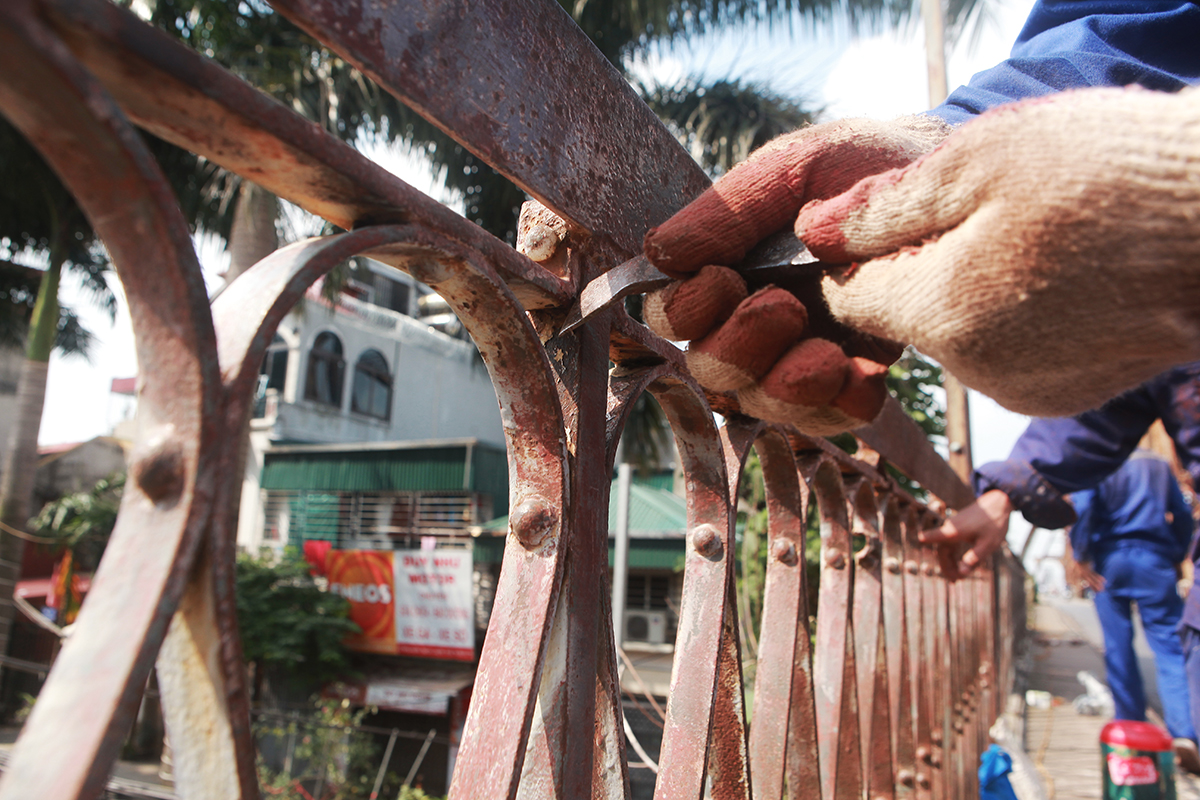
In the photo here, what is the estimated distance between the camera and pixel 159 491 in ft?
1.30

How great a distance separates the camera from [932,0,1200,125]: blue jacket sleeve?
0.91 m

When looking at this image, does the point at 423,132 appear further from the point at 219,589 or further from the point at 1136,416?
the point at 219,589

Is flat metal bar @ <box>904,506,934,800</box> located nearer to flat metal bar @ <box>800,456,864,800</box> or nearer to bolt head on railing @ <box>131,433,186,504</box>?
flat metal bar @ <box>800,456,864,800</box>

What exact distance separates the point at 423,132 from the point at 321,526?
27.6 ft

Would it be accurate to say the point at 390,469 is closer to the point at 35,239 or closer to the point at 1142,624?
the point at 35,239

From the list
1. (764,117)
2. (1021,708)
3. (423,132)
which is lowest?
(1021,708)

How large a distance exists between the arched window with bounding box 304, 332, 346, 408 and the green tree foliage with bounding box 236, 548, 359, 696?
533cm

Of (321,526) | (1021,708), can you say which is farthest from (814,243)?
(321,526)

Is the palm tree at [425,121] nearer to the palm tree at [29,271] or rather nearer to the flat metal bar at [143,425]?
the palm tree at [29,271]

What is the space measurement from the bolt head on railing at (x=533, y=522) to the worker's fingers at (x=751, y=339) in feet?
0.65

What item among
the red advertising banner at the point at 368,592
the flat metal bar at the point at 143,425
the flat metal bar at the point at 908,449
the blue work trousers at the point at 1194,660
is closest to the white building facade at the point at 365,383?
the red advertising banner at the point at 368,592

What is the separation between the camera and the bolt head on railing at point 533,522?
2.29 ft

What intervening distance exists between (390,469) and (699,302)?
12.6 meters

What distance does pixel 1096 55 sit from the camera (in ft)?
2.98
